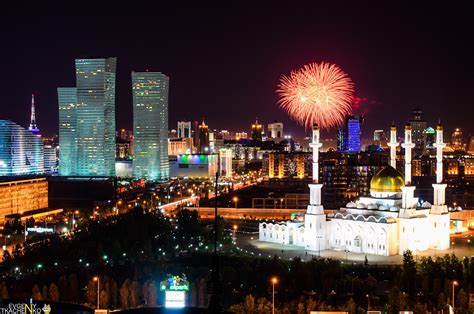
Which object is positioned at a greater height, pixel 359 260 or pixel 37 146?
pixel 37 146

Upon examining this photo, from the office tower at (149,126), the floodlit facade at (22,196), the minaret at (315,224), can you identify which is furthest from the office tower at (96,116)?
the minaret at (315,224)

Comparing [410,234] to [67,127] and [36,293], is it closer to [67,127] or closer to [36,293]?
[36,293]

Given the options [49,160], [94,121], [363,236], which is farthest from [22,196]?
[49,160]

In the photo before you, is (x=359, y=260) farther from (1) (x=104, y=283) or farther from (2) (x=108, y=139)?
(2) (x=108, y=139)

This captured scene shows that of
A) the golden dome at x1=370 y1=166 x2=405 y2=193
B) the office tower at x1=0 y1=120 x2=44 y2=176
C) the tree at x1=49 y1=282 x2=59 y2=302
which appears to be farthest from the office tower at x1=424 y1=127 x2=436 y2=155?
the tree at x1=49 y1=282 x2=59 y2=302

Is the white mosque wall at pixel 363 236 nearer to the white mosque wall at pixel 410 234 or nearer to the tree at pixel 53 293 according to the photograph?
the white mosque wall at pixel 410 234

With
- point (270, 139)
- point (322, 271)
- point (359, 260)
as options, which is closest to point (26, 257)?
point (322, 271)
